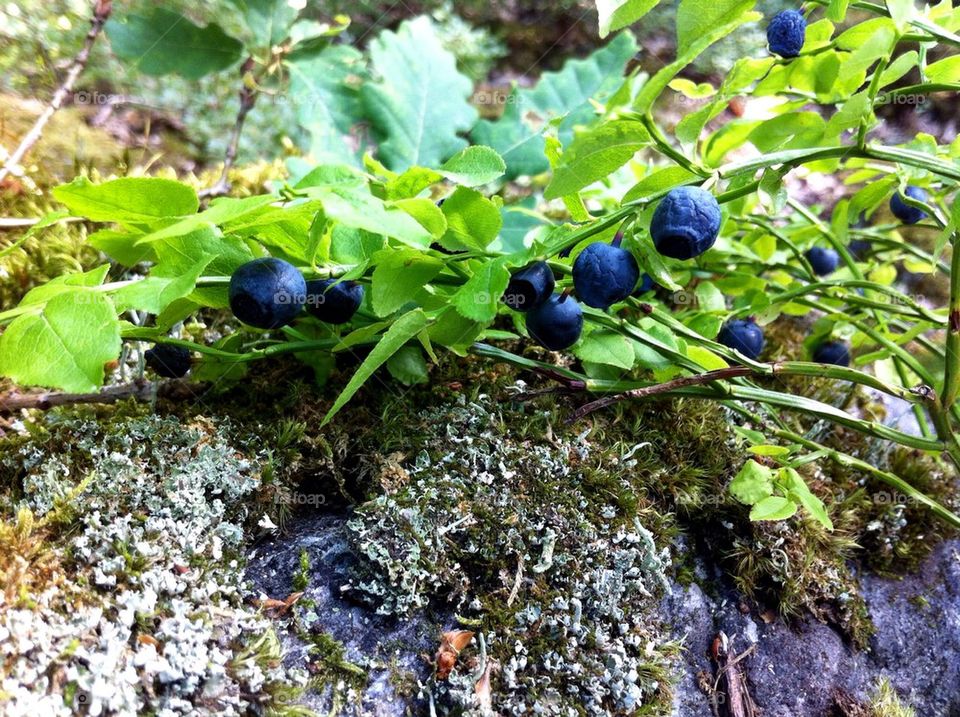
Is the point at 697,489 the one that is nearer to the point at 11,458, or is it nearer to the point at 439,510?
the point at 439,510

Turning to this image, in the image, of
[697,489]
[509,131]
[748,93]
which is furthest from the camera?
[509,131]

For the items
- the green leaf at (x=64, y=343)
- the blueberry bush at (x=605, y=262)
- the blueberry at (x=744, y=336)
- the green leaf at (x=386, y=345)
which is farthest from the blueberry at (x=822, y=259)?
the green leaf at (x=64, y=343)

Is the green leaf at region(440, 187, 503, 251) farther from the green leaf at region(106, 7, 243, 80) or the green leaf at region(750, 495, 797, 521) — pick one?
the green leaf at region(106, 7, 243, 80)

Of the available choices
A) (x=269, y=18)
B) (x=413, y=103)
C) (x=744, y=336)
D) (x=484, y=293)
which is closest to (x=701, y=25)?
(x=484, y=293)

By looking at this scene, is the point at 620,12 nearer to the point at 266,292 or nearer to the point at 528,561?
the point at 266,292

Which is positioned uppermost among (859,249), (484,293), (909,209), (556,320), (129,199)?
(129,199)

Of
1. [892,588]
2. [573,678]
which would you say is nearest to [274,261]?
[573,678]
